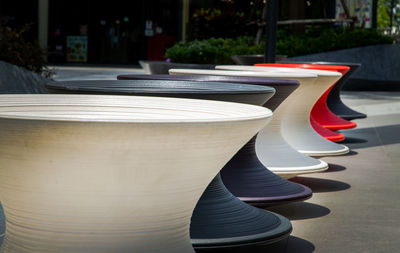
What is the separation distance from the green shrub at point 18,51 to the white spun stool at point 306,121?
18.0ft

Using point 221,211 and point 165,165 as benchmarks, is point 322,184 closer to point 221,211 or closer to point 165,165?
point 221,211

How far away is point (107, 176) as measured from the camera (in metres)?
2.54

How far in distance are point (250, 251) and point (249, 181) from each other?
0.77 metres

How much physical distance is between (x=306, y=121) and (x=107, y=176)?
433cm

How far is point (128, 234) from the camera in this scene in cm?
268

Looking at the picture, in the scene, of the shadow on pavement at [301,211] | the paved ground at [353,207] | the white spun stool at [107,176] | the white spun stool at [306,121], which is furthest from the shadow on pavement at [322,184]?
the white spun stool at [107,176]

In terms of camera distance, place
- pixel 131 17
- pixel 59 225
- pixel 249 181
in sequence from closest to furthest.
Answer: pixel 59 225 < pixel 249 181 < pixel 131 17

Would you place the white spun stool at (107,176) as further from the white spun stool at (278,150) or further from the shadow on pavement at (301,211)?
the white spun stool at (278,150)

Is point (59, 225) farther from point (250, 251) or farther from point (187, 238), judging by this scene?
point (250, 251)

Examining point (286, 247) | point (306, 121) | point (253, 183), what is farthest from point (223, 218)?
point (306, 121)

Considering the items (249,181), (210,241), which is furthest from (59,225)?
(249,181)

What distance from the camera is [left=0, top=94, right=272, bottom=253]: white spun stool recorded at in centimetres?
243

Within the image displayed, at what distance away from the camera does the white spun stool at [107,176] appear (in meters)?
2.43

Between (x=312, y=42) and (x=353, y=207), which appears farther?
(x=312, y=42)
